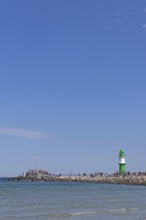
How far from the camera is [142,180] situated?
242 ft

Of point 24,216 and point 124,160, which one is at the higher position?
point 124,160

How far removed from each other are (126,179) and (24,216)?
5396 cm

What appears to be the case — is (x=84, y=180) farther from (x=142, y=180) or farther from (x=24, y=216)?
(x=24, y=216)

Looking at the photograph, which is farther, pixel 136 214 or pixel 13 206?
pixel 13 206

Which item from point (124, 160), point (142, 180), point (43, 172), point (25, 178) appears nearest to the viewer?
point (142, 180)

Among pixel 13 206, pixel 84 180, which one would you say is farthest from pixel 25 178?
pixel 13 206

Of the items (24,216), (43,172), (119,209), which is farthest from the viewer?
(43,172)

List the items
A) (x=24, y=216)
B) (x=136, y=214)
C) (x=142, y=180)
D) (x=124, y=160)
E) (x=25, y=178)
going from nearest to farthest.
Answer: (x=24, y=216) → (x=136, y=214) → (x=142, y=180) → (x=124, y=160) → (x=25, y=178)

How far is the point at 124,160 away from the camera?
8025 cm

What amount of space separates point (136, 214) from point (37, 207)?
636 centimetres

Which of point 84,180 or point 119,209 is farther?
point 84,180

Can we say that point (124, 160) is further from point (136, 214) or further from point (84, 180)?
point (136, 214)

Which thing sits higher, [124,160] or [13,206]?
[124,160]

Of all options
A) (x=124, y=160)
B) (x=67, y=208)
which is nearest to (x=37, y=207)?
(x=67, y=208)
